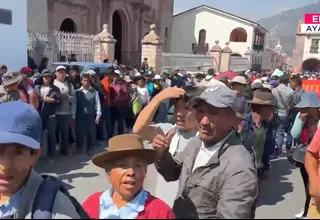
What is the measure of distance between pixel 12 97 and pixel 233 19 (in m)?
43.2

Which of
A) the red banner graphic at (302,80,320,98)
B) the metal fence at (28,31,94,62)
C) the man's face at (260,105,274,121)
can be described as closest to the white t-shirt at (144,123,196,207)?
the man's face at (260,105,274,121)

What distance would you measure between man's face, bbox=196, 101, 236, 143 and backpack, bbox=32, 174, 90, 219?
80 cm

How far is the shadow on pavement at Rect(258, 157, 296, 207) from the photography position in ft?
19.8

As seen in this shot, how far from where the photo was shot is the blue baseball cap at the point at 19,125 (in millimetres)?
1718

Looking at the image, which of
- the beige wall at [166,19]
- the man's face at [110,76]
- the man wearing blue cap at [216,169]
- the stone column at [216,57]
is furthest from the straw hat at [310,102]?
the beige wall at [166,19]

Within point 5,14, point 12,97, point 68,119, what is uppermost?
point 5,14

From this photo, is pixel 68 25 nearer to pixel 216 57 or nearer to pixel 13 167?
pixel 216 57

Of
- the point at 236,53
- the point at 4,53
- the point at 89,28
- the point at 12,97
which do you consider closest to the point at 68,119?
the point at 12,97

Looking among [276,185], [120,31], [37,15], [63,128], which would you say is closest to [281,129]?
[276,185]

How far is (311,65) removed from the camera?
58.3 metres

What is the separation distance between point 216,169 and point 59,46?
1653 centimetres

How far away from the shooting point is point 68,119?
7676mm

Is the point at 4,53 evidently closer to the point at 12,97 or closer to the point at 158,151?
the point at 12,97

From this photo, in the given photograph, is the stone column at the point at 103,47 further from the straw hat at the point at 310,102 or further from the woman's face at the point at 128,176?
the woman's face at the point at 128,176
